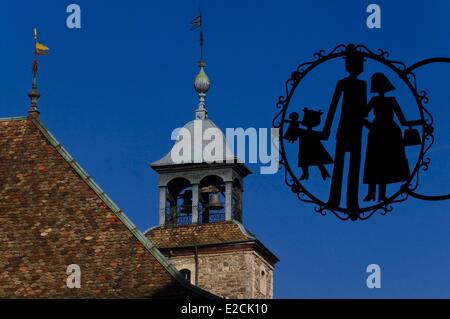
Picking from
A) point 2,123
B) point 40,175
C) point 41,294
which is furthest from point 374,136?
point 2,123

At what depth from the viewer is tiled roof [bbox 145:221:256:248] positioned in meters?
70.2

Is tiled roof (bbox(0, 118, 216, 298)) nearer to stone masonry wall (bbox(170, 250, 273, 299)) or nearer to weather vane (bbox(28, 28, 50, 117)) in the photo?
weather vane (bbox(28, 28, 50, 117))

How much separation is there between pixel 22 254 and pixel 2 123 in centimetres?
423

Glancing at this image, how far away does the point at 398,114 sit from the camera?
10.3 meters

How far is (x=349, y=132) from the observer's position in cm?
1013

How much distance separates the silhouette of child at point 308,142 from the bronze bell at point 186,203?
60290 mm

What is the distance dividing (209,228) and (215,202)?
94.6 inches

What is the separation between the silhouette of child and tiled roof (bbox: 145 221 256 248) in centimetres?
5978

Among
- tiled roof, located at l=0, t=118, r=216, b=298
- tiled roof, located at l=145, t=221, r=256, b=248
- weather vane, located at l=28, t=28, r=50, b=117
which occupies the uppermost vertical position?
tiled roof, located at l=145, t=221, r=256, b=248

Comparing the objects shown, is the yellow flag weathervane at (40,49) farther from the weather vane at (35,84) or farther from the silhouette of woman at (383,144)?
the silhouette of woman at (383,144)

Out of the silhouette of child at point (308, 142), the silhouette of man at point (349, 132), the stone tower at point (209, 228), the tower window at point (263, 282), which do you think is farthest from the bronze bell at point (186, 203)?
the silhouette of man at point (349, 132)

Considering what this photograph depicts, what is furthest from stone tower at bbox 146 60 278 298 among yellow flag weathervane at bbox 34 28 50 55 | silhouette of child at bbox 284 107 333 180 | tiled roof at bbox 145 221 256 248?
Result: silhouette of child at bbox 284 107 333 180

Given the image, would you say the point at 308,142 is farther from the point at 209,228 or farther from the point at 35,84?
the point at 209,228
